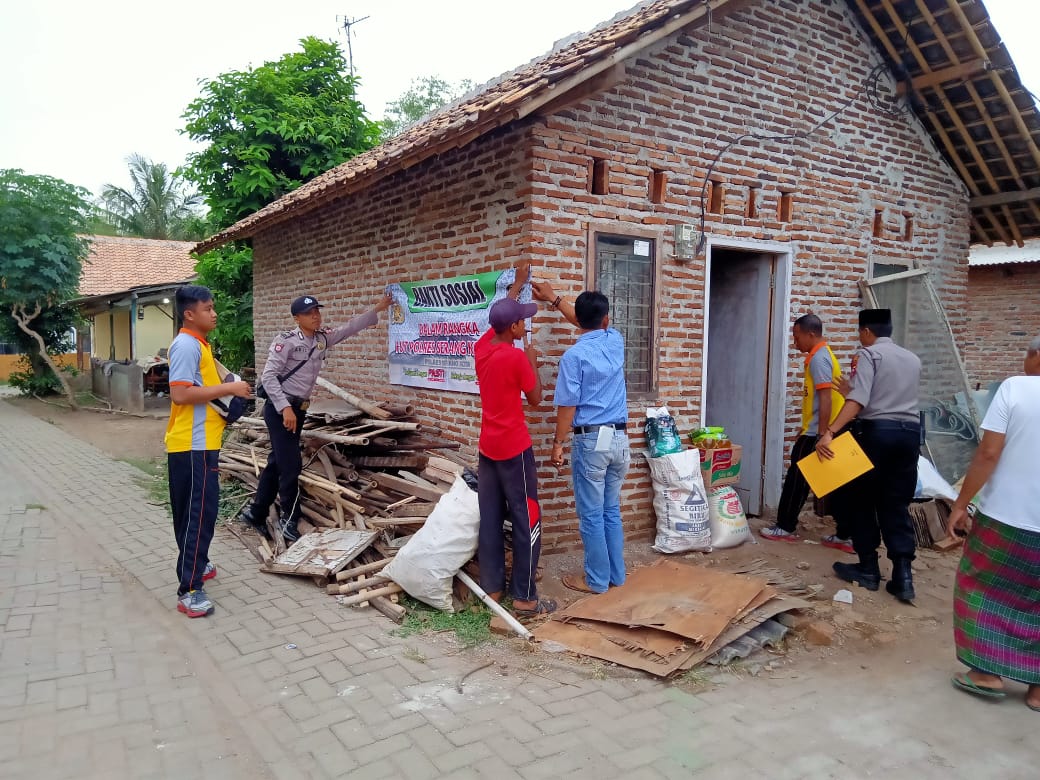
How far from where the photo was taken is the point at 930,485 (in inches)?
255

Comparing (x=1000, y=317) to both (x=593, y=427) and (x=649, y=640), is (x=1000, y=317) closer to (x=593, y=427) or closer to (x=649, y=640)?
(x=593, y=427)

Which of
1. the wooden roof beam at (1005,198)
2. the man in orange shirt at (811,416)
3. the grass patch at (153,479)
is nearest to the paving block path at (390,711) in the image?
the man in orange shirt at (811,416)

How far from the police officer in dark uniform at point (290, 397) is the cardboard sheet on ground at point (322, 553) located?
1.67 ft

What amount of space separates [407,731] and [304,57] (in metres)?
15.7

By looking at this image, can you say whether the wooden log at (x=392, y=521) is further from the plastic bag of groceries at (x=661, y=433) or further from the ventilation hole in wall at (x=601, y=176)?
the ventilation hole in wall at (x=601, y=176)

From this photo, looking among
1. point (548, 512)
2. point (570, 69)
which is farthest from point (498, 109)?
point (548, 512)

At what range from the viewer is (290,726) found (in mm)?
3486

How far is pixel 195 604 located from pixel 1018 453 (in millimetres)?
5048

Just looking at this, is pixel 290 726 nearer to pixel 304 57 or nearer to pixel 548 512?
pixel 548 512

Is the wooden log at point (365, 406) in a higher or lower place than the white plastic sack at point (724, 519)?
higher

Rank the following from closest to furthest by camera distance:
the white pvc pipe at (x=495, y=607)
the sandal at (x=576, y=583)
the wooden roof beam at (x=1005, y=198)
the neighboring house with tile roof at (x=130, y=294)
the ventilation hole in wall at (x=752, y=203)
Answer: the white pvc pipe at (x=495, y=607)
the sandal at (x=576, y=583)
the ventilation hole in wall at (x=752, y=203)
the wooden roof beam at (x=1005, y=198)
the neighboring house with tile roof at (x=130, y=294)

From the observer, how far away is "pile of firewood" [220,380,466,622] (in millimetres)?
5289

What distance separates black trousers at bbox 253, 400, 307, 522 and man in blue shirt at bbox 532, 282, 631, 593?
2504 mm

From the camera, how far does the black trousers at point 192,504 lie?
4.76 meters
